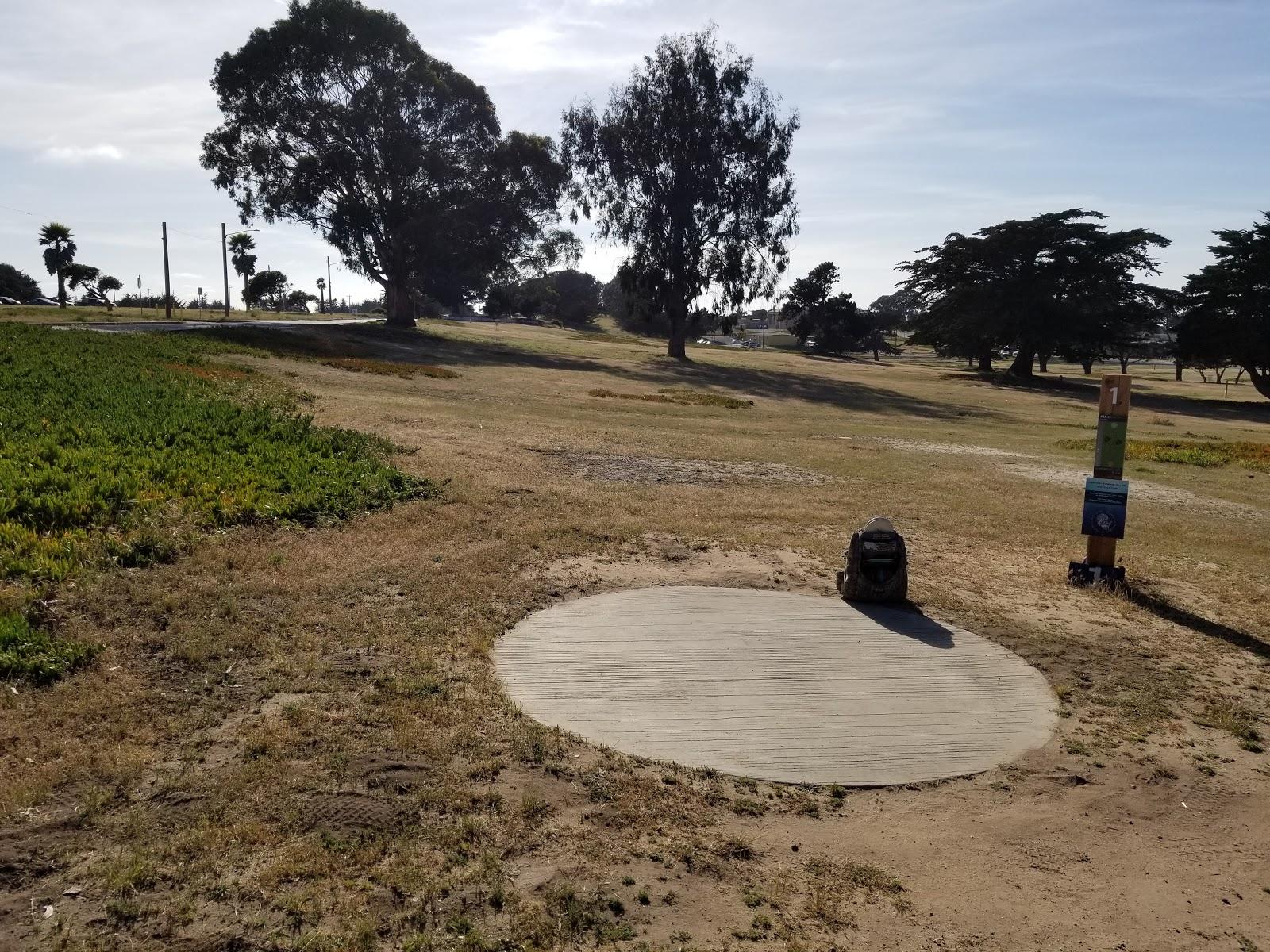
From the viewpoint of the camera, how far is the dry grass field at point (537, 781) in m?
4.14

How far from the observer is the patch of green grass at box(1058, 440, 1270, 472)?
24156 millimetres

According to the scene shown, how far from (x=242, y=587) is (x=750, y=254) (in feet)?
171

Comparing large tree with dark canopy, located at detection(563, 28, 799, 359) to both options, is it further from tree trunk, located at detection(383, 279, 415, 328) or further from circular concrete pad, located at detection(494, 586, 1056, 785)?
circular concrete pad, located at detection(494, 586, 1056, 785)

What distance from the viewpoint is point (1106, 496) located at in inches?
399

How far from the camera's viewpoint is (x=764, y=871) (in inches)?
181

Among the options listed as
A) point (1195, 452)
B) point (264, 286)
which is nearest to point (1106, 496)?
point (1195, 452)

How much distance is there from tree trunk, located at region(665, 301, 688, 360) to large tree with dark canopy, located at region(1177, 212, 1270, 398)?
3013 centimetres

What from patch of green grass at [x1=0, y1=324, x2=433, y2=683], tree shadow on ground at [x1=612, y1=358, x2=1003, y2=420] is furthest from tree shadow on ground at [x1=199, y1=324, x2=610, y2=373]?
patch of green grass at [x1=0, y1=324, x2=433, y2=683]

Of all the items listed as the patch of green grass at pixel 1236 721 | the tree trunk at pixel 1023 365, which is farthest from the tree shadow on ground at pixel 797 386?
the patch of green grass at pixel 1236 721

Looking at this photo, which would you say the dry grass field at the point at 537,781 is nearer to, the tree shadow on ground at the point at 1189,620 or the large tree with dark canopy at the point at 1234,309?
the tree shadow on ground at the point at 1189,620

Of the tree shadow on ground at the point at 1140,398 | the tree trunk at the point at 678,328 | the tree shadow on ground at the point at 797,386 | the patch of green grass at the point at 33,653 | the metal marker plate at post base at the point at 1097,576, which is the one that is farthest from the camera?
the tree trunk at the point at 678,328

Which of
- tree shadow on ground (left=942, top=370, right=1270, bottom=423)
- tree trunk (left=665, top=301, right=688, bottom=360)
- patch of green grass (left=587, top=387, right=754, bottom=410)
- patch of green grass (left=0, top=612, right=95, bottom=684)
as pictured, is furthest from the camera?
tree trunk (left=665, top=301, right=688, bottom=360)

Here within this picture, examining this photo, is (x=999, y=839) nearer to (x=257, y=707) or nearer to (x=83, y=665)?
(x=257, y=707)

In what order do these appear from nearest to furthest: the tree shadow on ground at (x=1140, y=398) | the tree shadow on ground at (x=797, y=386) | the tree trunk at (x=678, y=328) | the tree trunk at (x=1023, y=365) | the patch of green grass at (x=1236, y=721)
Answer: the patch of green grass at (x=1236, y=721) < the tree shadow on ground at (x=797, y=386) < the tree shadow on ground at (x=1140, y=398) < the tree trunk at (x=678, y=328) < the tree trunk at (x=1023, y=365)
